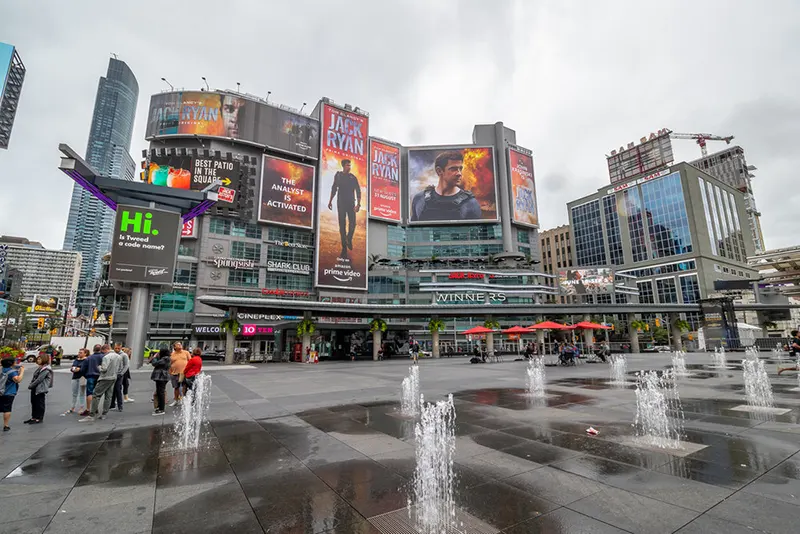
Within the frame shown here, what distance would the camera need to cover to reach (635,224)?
90.1m

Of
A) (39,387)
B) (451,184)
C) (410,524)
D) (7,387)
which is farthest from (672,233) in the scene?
(7,387)

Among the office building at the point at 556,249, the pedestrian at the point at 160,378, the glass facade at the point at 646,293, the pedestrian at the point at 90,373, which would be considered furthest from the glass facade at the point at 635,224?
the pedestrian at the point at 90,373

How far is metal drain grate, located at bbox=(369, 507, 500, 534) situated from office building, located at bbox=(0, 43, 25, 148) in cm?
6034

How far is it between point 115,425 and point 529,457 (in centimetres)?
960

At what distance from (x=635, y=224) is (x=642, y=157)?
80324 mm

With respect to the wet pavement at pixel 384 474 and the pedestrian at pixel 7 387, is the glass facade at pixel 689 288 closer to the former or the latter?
the wet pavement at pixel 384 474

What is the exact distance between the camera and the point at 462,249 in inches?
3226

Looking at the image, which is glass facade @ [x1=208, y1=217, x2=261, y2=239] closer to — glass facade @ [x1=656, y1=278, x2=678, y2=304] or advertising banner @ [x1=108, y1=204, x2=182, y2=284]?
advertising banner @ [x1=108, y1=204, x2=182, y2=284]

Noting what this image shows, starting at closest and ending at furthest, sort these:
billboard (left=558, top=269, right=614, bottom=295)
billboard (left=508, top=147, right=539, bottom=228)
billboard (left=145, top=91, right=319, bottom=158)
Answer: billboard (left=558, top=269, right=614, bottom=295)
billboard (left=145, top=91, right=319, bottom=158)
billboard (left=508, top=147, right=539, bottom=228)

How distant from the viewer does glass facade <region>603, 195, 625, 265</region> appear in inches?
3664

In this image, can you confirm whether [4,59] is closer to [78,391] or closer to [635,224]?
[78,391]

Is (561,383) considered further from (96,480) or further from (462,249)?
(462,249)

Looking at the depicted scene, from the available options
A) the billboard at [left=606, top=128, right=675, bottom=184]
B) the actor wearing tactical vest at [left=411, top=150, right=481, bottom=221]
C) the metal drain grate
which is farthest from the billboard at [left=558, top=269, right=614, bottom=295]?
the billboard at [left=606, top=128, right=675, bottom=184]

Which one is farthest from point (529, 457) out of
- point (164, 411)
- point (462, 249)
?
point (462, 249)
